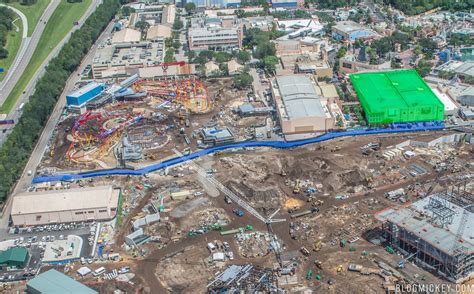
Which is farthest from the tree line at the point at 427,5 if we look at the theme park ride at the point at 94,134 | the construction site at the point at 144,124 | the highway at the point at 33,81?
the highway at the point at 33,81

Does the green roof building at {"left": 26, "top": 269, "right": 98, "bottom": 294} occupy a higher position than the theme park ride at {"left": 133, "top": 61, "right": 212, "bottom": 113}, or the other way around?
the theme park ride at {"left": 133, "top": 61, "right": 212, "bottom": 113}

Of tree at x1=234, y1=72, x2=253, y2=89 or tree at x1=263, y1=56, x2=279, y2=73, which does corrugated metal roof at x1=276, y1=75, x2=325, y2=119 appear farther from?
tree at x1=263, y1=56, x2=279, y2=73

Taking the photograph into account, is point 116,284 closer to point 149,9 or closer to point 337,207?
point 337,207

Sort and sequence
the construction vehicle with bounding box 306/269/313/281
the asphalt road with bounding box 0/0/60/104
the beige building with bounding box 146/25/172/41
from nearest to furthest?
the construction vehicle with bounding box 306/269/313/281
the asphalt road with bounding box 0/0/60/104
the beige building with bounding box 146/25/172/41

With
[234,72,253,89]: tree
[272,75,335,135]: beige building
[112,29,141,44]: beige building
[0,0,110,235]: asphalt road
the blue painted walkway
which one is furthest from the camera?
[112,29,141,44]: beige building

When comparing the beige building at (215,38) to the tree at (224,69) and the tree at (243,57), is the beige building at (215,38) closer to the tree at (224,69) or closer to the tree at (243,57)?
the tree at (243,57)

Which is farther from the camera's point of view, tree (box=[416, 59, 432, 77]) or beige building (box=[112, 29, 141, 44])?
beige building (box=[112, 29, 141, 44])

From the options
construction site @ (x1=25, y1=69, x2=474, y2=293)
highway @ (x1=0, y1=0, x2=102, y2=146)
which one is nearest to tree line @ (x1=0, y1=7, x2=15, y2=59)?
highway @ (x1=0, y1=0, x2=102, y2=146)

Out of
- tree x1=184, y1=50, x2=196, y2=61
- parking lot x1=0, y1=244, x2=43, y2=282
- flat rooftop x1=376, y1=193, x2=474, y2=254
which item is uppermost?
flat rooftop x1=376, y1=193, x2=474, y2=254
